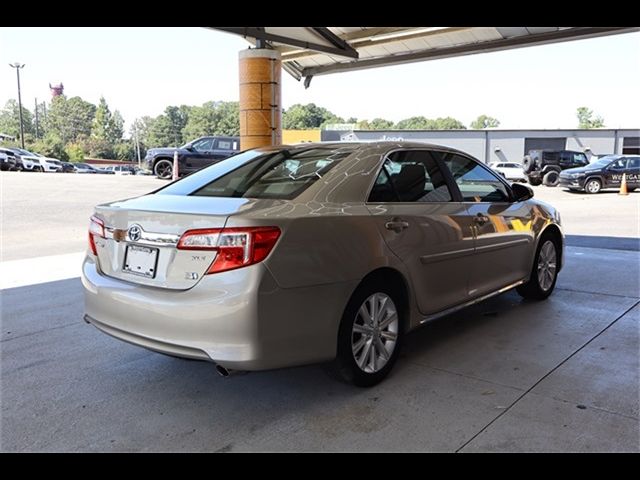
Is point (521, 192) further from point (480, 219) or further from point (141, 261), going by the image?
point (141, 261)

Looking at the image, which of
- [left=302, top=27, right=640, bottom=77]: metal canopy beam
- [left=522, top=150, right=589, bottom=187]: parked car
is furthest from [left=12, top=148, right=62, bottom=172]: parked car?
[left=522, top=150, right=589, bottom=187]: parked car

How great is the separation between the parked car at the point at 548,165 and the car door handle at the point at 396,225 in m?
25.4

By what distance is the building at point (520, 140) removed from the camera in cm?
4669

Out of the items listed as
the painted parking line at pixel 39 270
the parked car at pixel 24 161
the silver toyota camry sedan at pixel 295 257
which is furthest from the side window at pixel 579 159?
the parked car at pixel 24 161

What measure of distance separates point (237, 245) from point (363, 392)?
1.31 meters

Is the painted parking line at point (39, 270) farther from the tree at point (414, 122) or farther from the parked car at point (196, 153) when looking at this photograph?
the tree at point (414, 122)

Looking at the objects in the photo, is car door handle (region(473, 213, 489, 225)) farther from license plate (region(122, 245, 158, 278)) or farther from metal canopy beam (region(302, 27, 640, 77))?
metal canopy beam (region(302, 27, 640, 77))

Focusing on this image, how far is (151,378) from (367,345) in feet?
4.86

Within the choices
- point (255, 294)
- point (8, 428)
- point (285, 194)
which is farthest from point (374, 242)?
Answer: point (8, 428)

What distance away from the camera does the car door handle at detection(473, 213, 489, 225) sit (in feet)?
14.6

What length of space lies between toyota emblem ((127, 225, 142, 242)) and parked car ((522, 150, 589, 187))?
26.6 meters

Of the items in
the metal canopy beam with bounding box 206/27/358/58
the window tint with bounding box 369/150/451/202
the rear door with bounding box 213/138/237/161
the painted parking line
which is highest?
the metal canopy beam with bounding box 206/27/358/58

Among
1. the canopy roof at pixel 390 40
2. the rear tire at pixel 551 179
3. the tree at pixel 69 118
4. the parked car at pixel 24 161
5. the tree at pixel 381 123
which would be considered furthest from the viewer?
the tree at pixel 381 123

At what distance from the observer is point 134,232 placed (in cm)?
318
